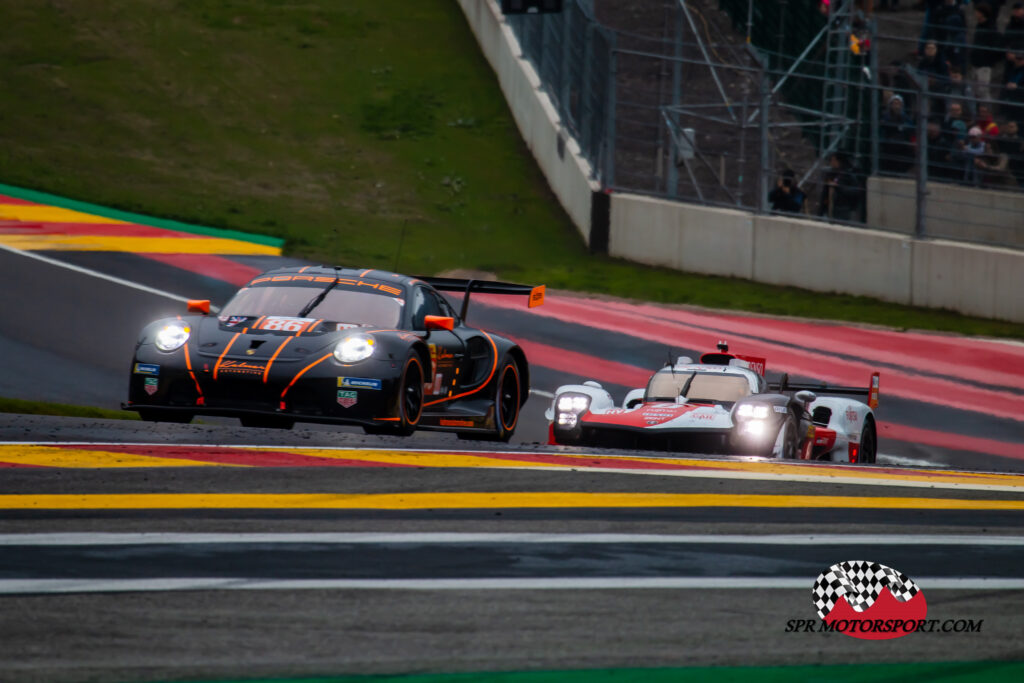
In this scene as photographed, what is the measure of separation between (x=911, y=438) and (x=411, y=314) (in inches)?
229

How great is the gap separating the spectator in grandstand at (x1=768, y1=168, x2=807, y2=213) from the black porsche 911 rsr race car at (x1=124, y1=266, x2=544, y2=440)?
9.63m

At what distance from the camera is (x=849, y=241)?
2020cm

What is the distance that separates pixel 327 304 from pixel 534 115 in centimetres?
1533

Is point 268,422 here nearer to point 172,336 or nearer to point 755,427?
point 172,336

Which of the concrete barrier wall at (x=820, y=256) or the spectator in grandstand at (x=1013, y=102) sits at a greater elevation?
the spectator in grandstand at (x=1013, y=102)

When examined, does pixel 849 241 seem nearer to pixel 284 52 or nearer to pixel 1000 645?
pixel 284 52

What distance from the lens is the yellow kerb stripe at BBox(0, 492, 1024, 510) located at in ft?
22.6

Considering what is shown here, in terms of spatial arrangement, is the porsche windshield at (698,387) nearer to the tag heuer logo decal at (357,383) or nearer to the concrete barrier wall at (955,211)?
the tag heuer logo decal at (357,383)

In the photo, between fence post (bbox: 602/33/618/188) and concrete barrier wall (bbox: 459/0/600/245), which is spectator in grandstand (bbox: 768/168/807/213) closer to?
fence post (bbox: 602/33/618/188)

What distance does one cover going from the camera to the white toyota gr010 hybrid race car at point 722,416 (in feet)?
38.1

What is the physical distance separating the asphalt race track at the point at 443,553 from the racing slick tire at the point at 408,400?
417 mm

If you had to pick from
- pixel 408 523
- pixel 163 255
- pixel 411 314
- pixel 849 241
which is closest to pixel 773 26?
pixel 849 241

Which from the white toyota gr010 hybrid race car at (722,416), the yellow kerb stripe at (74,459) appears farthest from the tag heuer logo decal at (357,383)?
the white toyota gr010 hybrid race car at (722,416)

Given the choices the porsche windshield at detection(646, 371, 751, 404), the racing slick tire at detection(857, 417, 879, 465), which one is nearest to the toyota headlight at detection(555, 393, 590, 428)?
the porsche windshield at detection(646, 371, 751, 404)
